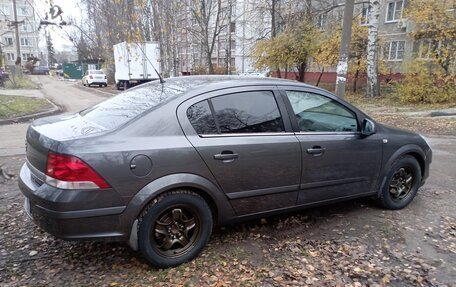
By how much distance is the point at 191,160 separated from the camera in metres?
2.99

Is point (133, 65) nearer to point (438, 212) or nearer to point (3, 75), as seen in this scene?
point (3, 75)

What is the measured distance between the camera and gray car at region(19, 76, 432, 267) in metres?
2.73

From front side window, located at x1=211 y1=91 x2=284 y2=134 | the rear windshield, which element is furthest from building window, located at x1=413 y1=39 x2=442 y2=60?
the rear windshield

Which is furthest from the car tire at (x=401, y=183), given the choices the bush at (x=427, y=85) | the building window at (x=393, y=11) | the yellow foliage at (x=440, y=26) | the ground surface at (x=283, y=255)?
the building window at (x=393, y=11)

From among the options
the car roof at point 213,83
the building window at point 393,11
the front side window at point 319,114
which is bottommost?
the front side window at point 319,114

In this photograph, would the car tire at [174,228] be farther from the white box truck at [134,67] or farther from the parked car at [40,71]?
the parked car at [40,71]

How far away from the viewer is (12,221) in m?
4.03

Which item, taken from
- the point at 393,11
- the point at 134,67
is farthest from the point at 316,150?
the point at 393,11

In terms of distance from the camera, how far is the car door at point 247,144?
10.3ft

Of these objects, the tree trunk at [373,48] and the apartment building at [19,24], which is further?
the tree trunk at [373,48]

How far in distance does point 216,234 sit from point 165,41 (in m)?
21.9

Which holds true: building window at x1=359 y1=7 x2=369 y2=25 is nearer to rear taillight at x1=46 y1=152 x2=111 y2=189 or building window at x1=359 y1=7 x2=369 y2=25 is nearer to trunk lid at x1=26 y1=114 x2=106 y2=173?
trunk lid at x1=26 y1=114 x2=106 y2=173

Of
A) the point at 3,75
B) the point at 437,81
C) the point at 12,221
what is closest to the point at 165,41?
the point at 3,75

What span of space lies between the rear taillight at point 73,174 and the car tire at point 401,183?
3.21 m
